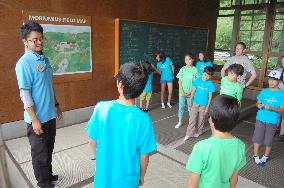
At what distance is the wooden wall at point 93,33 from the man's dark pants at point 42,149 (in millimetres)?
1786

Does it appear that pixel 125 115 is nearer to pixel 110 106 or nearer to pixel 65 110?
pixel 110 106

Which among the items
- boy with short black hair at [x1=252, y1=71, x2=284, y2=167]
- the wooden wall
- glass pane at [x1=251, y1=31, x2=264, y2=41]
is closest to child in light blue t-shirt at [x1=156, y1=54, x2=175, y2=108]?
the wooden wall

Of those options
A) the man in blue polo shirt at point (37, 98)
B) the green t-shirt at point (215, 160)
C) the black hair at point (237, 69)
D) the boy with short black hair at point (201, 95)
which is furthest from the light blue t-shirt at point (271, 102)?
the man in blue polo shirt at point (37, 98)

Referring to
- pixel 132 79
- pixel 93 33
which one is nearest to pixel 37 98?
pixel 132 79

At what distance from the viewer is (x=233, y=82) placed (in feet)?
11.1

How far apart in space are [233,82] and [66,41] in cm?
299

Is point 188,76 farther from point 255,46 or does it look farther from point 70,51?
point 255,46

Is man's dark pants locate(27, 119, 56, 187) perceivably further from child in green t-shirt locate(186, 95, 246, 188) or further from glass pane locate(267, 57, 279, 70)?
glass pane locate(267, 57, 279, 70)

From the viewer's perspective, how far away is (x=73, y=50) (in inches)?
177

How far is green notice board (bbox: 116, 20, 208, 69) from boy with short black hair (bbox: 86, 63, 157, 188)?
12.2 ft

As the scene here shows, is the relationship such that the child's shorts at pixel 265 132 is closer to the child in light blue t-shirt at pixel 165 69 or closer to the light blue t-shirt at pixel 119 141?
the light blue t-shirt at pixel 119 141

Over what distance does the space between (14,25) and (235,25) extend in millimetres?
7590

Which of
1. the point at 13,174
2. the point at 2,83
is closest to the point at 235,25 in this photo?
the point at 2,83

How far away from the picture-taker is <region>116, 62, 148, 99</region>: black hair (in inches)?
55.5
